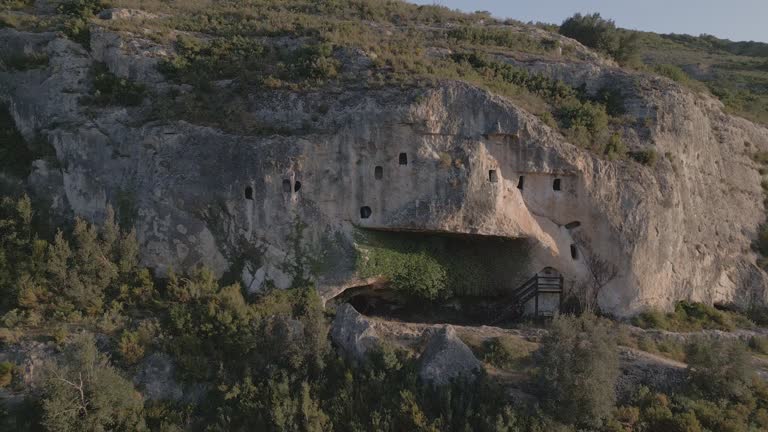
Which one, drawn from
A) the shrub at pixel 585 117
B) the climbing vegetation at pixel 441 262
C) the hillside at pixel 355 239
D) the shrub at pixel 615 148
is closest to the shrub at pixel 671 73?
the hillside at pixel 355 239

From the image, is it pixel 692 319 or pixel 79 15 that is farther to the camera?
pixel 79 15

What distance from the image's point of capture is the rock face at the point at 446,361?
14.5m

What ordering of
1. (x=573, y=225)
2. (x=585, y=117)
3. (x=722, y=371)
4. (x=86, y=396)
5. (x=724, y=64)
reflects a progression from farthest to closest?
(x=724, y=64) < (x=585, y=117) < (x=573, y=225) < (x=722, y=371) < (x=86, y=396)

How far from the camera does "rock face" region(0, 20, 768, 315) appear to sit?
17.9 meters

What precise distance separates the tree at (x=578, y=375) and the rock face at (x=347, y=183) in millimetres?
5050

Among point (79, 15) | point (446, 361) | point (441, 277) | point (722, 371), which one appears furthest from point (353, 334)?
point (79, 15)

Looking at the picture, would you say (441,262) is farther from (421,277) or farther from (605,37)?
(605,37)

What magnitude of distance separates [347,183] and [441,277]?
4.43m

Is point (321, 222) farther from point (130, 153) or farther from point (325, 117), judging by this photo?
point (130, 153)

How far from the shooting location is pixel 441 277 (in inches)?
758

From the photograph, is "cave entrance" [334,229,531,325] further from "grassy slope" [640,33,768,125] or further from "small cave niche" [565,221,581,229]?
"grassy slope" [640,33,768,125]

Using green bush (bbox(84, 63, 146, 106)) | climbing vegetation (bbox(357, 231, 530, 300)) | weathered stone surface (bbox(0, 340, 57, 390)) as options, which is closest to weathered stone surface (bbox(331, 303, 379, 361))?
climbing vegetation (bbox(357, 231, 530, 300))

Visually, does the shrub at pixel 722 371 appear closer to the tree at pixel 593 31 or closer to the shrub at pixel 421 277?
the shrub at pixel 421 277

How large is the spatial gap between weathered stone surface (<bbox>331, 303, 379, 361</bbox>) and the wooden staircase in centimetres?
579
